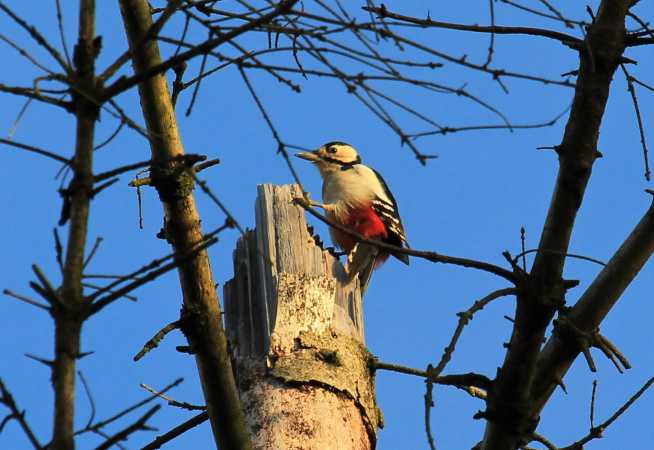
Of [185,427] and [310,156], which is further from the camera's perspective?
[310,156]

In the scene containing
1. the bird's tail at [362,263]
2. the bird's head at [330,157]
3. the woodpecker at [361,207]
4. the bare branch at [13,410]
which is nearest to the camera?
the bare branch at [13,410]

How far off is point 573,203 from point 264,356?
5.16 feet

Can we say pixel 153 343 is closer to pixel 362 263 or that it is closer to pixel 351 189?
pixel 362 263

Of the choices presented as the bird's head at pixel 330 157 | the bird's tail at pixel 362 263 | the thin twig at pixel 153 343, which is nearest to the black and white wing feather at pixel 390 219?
the bird's head at pixel 330 157

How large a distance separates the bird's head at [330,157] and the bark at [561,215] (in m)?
4.78

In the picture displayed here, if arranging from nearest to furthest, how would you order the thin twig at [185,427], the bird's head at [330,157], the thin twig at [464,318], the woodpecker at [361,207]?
the thin twig at [464,318]
the thin twig at [185,427]
the woodpecker at [361,207]
the bird's head at [330,157]

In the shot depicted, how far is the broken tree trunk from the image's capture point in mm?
4250

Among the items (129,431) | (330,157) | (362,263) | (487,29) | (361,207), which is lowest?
(129,431)

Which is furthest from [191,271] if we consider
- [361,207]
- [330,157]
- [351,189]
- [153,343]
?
[330,157]

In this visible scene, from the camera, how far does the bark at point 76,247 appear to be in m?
2.05

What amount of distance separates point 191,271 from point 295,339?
76 centimetres

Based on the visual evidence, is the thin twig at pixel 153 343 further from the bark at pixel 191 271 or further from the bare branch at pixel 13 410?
the bare branch at pixel 13 410

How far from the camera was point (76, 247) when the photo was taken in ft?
7.19

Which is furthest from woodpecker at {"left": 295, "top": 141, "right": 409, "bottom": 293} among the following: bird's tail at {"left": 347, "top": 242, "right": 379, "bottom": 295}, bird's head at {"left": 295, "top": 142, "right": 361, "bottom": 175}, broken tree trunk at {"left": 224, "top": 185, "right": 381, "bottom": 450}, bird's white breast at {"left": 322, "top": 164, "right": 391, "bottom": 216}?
broken tree trunk at {"left": 224, "top": 185, "right": 381, "bottom": 450}
